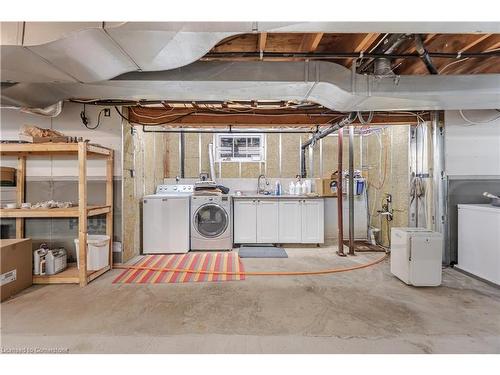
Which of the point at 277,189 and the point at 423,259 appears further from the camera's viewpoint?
the point at 277,189

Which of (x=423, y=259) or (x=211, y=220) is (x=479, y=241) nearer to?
(x=423, y=259)

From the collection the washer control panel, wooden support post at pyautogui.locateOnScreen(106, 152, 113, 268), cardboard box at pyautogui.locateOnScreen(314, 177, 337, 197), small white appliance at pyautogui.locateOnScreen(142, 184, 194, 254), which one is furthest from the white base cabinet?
wooden support post at pyautogui.locateOnScreen(106, 152, 113, 268)

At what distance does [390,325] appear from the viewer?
2.17 metres

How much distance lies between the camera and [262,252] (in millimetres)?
4449

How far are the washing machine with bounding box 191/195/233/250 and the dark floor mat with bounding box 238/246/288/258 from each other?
0.32 m

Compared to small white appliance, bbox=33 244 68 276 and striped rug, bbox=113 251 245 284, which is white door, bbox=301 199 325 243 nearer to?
striped rug, bbox=113 251 245 284

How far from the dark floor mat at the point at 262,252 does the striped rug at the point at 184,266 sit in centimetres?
16

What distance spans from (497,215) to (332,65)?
2503 mm

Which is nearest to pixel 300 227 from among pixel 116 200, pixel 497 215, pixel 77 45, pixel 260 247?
pixel 260 247

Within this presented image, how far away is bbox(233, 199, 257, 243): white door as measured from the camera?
4.84 meters

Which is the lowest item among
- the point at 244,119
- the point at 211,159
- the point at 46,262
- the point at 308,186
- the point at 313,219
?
the point at 46,262

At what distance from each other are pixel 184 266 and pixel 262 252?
1311 mm

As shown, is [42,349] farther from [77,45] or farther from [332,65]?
[332,65]

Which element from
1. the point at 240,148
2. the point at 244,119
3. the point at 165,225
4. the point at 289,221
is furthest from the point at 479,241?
the point at 165,225
